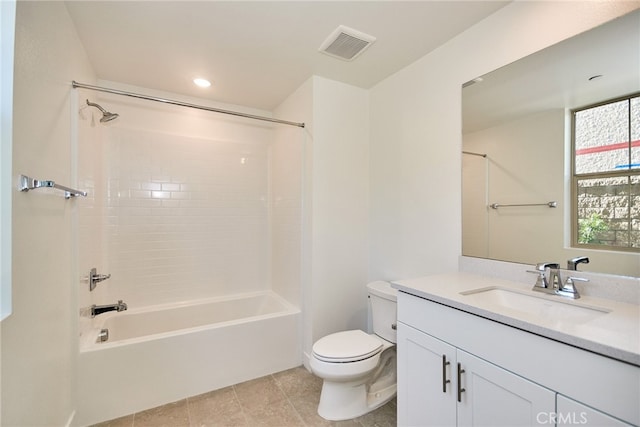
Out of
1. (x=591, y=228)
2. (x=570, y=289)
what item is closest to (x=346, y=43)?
(x=591, y=228)

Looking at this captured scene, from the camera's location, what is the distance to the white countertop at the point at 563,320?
2.44ft

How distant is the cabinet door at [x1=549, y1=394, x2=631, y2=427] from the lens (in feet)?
2.40

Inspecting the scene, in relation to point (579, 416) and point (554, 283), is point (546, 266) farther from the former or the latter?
point (579, 416)

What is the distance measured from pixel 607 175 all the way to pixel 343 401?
1.81 metres

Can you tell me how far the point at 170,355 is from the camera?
1898 millimetres

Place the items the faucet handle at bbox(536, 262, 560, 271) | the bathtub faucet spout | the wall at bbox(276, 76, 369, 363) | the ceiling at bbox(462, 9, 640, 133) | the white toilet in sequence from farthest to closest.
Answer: the wall at bbox(276, 76, 369, 363), the bathtub faucet spout, the white toilet, the faucet handle at bbox(536, 262, 560, 271), the ceiling at bbox(462, 9, 640, 133)

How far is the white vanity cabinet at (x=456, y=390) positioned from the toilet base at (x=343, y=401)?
40 centimetres

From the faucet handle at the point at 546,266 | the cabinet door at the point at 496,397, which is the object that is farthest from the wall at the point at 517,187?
the cabinet door at the point at 496,397

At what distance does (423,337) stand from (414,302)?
0.16 m

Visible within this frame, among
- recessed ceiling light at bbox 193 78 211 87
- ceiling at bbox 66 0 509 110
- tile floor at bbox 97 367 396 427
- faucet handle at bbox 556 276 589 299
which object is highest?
recessed ceiling light at bbox 193 78 211 87

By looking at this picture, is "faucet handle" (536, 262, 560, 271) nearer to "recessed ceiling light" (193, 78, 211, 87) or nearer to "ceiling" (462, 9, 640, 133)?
"ceiling" (462, 9, 640, 133)

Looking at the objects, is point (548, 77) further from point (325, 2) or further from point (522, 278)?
point (325, 2)

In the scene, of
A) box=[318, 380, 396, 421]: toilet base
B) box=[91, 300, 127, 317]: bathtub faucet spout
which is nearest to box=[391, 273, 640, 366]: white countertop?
box=[318, 380, 396, 421]: toilet base

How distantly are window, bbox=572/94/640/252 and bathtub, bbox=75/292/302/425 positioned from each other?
1993mm
